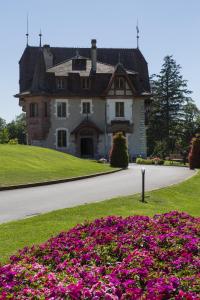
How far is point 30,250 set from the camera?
7508 mm

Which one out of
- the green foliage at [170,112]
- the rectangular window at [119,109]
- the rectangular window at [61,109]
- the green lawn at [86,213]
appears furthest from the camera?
the green foliage at [170,112]

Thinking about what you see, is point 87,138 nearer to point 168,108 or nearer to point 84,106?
point 84,106

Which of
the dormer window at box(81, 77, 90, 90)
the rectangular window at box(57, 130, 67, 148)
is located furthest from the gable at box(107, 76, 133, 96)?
the rectangular window at box(57, 130, 67, 148)

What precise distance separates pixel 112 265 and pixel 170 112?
70.4 m

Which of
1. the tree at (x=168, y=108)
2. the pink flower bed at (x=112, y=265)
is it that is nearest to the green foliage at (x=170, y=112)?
the tree at (x=168, y=108)

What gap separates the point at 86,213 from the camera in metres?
13.5

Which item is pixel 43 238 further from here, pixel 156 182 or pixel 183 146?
pixel 183 146

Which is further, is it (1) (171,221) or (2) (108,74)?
(2) (108,74)

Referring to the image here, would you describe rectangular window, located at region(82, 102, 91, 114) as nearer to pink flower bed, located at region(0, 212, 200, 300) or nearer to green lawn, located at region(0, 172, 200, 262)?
green lawn, located at region(0, 172, 200, 262)

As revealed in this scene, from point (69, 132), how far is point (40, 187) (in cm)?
3374

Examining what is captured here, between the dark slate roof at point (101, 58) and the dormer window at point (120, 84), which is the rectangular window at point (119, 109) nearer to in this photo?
the dormer window at point (120, 84)

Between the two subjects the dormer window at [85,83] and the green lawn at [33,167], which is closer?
the green lawn at [33,167]

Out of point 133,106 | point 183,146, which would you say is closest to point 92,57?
point 133,106

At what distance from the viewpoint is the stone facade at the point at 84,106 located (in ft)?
179
